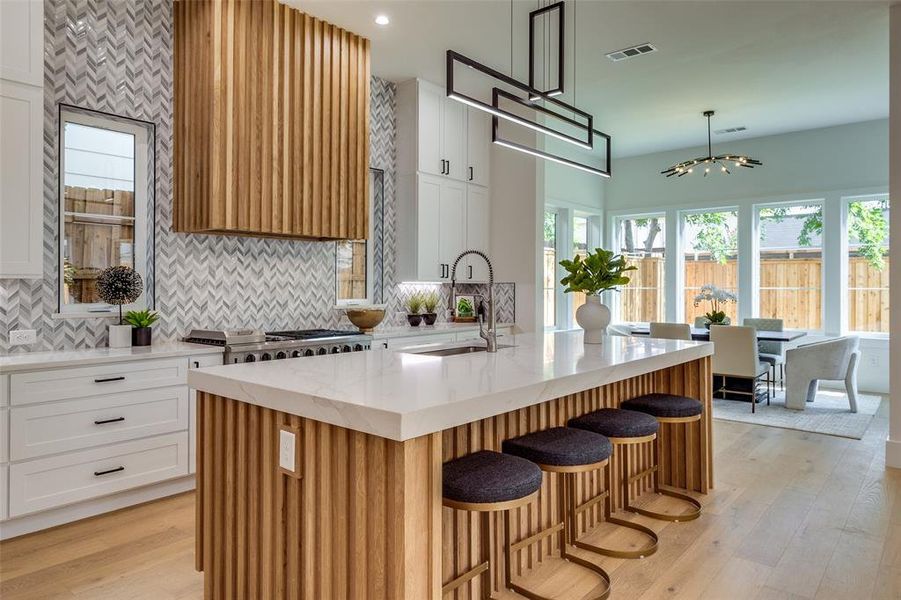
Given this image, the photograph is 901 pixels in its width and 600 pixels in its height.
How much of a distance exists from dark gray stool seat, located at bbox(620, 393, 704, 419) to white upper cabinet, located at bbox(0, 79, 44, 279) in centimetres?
327

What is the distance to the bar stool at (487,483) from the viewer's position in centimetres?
185

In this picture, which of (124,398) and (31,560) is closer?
(31,560)

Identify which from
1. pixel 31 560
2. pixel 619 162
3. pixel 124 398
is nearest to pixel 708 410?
pixel 124 398

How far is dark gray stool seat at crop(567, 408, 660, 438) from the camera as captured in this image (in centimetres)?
266

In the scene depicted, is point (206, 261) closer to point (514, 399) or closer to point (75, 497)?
point (75, 497)

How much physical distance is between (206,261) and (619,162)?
6560mm

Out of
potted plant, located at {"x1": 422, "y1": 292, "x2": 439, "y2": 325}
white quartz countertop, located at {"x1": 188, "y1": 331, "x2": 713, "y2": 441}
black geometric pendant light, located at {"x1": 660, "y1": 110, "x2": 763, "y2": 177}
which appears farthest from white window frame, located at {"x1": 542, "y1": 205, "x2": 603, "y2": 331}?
white quartz countertop, located at {"x1": 188, "y1": 331, "x2": 713, "y2": 441}

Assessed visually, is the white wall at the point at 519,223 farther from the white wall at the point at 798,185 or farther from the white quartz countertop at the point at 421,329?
the white wall at the point at 798,185

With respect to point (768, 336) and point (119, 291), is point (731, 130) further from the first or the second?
point (119, 291)

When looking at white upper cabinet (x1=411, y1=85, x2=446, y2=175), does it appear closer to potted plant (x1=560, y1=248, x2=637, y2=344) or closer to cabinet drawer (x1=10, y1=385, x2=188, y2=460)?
potted plant (x1=560, y1=248, x2=637, y2=344)

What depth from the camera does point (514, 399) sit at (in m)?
1.91

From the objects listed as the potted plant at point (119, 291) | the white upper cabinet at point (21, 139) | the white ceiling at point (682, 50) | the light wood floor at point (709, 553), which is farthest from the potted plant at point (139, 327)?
the white ceiling at point (682, 50)

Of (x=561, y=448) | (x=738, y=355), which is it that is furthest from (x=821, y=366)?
(x=561, y=448)

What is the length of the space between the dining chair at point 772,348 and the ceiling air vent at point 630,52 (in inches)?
145
